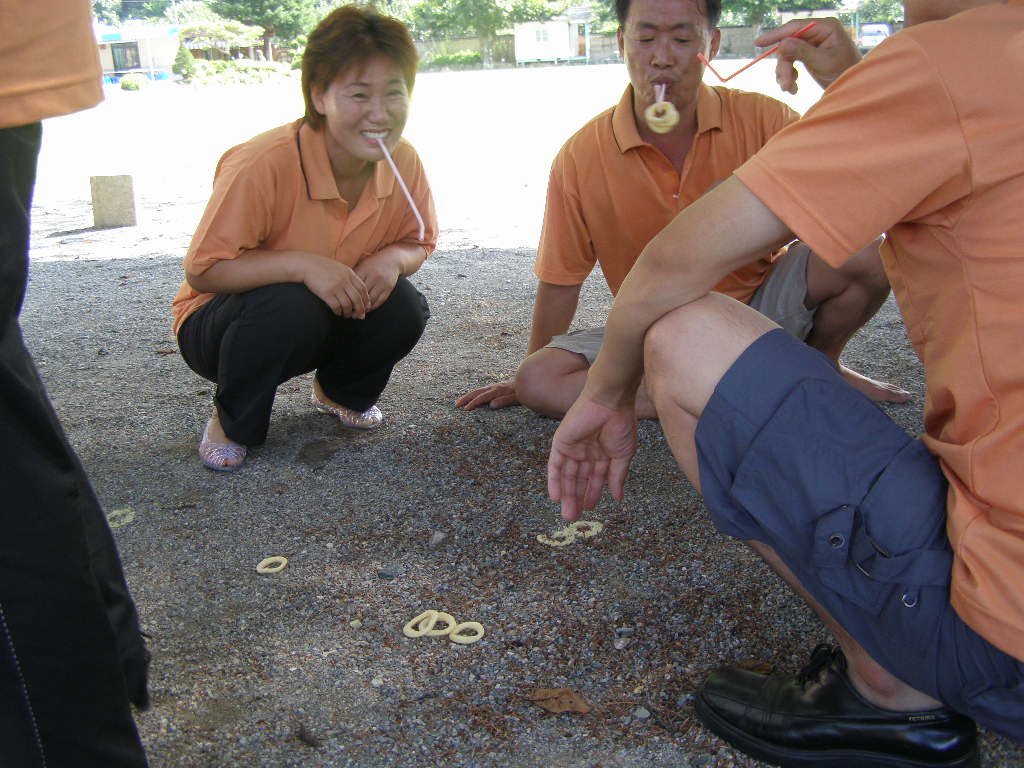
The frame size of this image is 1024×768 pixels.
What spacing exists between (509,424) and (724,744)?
1620 millimetres

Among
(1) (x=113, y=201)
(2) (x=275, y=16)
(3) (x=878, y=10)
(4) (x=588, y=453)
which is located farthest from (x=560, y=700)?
(3) (x=878, y=10)

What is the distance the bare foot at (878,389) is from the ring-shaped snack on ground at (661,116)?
1.00 meters

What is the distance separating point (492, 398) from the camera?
3289 millimetres

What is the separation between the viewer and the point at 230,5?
5603 cm

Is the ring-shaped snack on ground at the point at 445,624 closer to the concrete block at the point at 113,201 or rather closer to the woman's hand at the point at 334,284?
the woman's hand at the point at 334,284

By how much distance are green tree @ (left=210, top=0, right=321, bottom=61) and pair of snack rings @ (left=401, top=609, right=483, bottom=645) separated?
2261 inches

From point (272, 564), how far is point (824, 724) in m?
1.32

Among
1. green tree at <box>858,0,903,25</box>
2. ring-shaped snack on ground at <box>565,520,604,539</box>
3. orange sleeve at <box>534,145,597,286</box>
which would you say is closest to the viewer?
Answer: ring-shaped snack on ground at <box>565,520,604,539</box>

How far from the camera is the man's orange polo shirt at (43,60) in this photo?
1.19 meters

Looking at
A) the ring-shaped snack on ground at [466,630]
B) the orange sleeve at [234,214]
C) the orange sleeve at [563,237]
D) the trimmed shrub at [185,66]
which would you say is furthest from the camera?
the trimmed shrub at [185,66]

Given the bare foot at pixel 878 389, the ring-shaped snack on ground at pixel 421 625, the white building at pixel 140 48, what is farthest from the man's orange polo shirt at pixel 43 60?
the white building at pixel 140 48

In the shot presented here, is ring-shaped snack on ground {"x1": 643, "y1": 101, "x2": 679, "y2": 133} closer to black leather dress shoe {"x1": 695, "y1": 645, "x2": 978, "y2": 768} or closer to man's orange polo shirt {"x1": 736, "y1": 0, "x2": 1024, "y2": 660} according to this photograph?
man's orange polo shirt {"x1": 736, "y1": 0, "x2": 1024, "y2": 660}

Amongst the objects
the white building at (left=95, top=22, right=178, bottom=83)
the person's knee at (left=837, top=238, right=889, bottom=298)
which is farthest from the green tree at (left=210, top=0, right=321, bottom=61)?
the person's knee at (left=837, top=238, right=889, bottom=298)

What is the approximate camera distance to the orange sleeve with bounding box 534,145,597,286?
294cm
